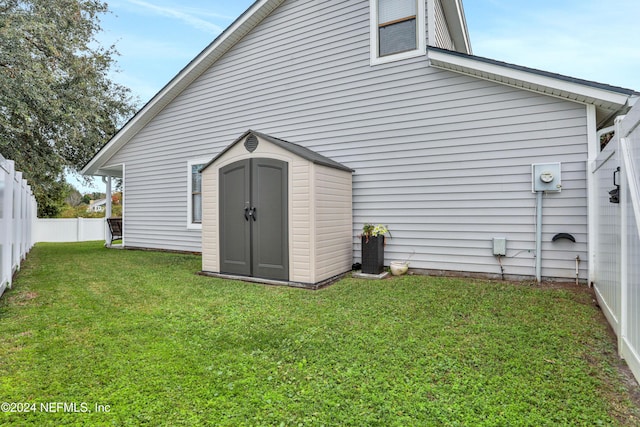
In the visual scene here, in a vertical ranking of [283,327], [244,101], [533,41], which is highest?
[533,41]

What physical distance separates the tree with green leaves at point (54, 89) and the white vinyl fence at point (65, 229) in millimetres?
1911

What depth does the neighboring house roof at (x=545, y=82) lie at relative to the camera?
13.5ft

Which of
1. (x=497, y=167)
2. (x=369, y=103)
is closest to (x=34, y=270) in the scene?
(x=369, y=103)

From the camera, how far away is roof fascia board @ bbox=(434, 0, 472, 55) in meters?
6.50

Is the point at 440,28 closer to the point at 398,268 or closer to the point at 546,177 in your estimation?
the point at 546,177

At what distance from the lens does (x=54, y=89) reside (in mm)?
10266

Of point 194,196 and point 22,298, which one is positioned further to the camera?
point 194,196

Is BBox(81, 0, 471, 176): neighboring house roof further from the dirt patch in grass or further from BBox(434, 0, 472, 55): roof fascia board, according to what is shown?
the dirt patch in grass

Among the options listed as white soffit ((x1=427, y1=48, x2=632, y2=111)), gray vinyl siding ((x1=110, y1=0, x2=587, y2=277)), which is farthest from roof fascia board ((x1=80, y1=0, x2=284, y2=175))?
white soffit ((x1=427, y1=48, x2=632, y2=111))

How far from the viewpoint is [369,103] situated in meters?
6.04

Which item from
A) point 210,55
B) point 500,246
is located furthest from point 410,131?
point 210,55

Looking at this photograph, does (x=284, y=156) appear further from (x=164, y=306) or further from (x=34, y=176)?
(x=34, y=176)

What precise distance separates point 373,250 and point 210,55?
6.07 metres

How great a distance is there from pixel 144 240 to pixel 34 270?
3268 mm
